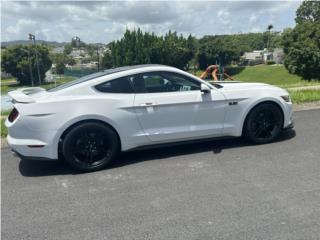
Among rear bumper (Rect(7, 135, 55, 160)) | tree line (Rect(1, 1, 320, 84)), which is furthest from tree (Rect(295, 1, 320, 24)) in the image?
rear bumper (Rect(7, 135, 55, 160))

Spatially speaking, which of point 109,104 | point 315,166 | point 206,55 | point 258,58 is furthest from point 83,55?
point 258,58

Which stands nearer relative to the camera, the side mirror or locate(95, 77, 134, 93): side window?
locate(95, 77, 134, 93): side window

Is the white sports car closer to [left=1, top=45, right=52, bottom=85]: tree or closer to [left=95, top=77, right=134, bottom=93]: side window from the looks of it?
[left=95, top=77, right=134, bottom=93]: side window

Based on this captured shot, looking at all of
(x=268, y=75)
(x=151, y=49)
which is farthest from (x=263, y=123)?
(x=151, y=49)

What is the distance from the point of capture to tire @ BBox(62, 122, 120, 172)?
15.4ft

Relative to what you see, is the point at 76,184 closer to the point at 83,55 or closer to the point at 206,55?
the point at 83,55

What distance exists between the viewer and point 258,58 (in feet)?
332

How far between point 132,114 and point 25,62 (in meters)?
25.8

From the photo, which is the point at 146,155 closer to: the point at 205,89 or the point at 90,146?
the point at 90,146

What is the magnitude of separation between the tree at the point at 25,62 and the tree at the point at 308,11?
70.5 m

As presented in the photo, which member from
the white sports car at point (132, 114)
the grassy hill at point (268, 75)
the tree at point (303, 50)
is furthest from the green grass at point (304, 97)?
the grassy hill at point (268, 75)

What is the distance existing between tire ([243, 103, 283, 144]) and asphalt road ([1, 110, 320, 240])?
166 mm

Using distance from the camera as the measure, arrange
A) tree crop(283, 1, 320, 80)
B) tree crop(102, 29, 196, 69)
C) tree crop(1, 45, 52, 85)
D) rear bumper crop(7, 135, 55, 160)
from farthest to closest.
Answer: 1. tree crop(102, 29, 196, 69)
2. tree crop(283, 1, 320, 80)
3. tree crop(1, 45, 52, 85)
4. rear bumper crop(7, 135, 55, 160)

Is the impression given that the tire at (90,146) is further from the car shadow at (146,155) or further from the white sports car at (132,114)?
the car shadow at (146,155)
